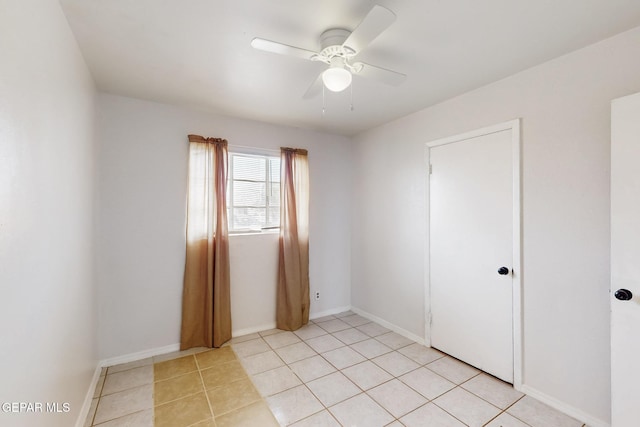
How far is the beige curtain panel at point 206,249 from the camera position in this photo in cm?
286

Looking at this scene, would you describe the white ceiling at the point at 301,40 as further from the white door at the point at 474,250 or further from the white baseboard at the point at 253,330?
the white baseboard at the point at 253,330

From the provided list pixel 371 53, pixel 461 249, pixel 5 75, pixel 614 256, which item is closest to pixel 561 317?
pixel 614 256

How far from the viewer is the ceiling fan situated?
131 centimetres

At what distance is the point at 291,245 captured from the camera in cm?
340

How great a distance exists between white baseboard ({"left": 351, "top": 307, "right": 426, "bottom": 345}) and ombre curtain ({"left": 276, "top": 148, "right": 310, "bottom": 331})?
0.81 meters

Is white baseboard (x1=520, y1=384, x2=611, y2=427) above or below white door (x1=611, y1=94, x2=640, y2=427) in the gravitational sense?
below

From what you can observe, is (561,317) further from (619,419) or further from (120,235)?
(120,235)

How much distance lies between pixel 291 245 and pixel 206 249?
96cm

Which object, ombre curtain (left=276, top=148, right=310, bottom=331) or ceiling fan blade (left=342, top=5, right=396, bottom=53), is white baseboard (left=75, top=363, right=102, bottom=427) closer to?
ombre curtain (left=276, top=148, right=310, bottom=331)

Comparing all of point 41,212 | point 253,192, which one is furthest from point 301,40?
point 253,192

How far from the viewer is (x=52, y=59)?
1.36 metres

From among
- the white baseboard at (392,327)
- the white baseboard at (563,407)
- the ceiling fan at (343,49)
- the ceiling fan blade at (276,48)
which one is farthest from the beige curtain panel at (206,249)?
the white baseboard at (563,407)

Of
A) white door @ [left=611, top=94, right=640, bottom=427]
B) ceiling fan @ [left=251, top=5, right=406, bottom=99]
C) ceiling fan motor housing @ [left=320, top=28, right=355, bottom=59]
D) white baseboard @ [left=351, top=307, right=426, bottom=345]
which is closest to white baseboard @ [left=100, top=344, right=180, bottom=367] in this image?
white baseboard @ [left=351, top=307, right=426, bottom=345]

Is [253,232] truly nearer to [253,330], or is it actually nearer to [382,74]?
[253,330]
